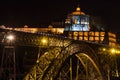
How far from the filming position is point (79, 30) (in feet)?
410

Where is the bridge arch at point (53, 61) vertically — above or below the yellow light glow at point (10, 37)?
below

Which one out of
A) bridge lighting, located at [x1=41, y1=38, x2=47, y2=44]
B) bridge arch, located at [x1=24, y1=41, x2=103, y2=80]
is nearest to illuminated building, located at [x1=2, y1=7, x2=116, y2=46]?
bridge arch, located at [x1=24, y1=41, x2=103, y2=80]

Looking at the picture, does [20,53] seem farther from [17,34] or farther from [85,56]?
[17,34]

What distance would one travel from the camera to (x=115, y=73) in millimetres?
65688

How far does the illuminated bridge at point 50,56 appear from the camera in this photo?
128 ft

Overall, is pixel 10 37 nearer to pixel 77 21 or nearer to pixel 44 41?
pixel 44 41

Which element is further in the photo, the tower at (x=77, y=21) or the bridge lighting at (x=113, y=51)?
the tower at (x=77, y=21)

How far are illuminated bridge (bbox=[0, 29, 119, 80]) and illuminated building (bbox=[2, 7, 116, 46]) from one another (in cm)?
4624

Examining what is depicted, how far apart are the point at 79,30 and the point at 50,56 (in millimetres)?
79781

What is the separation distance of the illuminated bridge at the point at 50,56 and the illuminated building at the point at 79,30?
46.2 m

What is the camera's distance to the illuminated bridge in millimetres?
38963

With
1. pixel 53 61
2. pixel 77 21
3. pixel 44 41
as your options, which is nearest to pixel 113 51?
pixel 53 61

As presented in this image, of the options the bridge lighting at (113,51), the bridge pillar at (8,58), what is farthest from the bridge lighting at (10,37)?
the bridge lighting at (113,51)

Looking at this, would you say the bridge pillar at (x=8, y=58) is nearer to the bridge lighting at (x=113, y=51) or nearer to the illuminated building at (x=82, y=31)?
the bridge lighting at (x=113, y=51)
